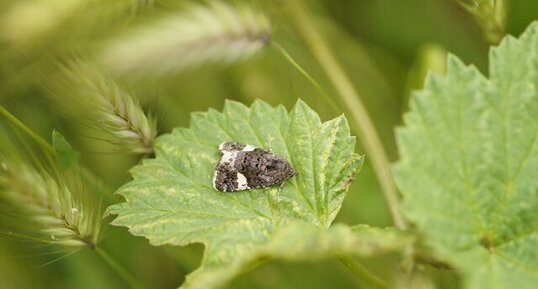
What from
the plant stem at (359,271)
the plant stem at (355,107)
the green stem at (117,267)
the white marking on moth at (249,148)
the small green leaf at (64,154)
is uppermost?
the plant stem at (355,107)

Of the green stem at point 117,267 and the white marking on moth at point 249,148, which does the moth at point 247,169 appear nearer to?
the white marking on moth at point 249,148

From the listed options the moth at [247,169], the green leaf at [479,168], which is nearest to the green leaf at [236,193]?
the moth at [247,169]

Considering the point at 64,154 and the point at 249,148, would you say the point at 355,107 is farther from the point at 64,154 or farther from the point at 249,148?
the point at 64,154

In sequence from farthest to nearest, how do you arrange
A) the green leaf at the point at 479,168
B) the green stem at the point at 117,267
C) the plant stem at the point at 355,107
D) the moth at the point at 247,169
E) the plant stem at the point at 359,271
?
the plant stem at the point at 355,107, the green stem at the point at 117,267, the moth at the point at 247,169, the plant stem at the point at 359,271, the green leaf at the point at 479,168

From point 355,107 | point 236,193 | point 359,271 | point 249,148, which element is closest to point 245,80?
point 355,107

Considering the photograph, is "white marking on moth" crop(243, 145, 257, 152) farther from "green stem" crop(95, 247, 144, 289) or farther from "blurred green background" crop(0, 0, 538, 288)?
"green stem" crop(95, 247, 144, 289)

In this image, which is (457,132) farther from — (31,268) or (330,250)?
(31,268)

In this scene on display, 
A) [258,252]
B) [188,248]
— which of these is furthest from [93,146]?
[258,252]

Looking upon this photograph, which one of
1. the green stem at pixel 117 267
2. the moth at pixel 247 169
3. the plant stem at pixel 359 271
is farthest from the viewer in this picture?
the green stem at pixel 117 267
